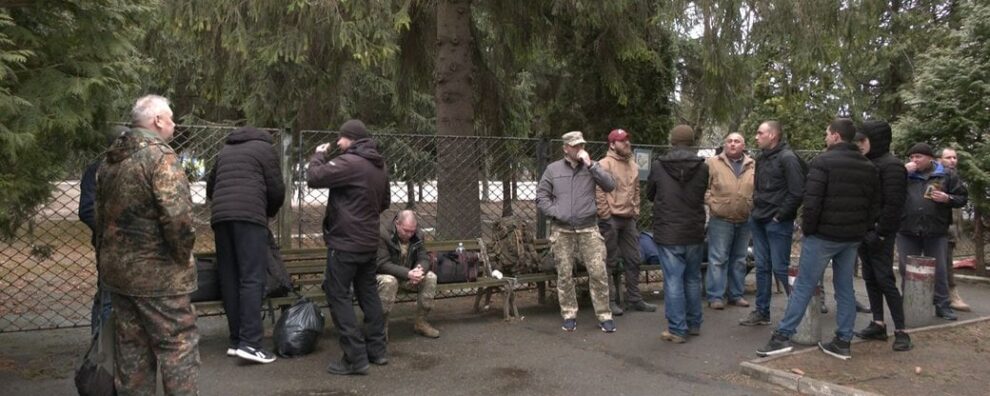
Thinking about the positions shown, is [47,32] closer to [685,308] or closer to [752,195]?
[685,308]

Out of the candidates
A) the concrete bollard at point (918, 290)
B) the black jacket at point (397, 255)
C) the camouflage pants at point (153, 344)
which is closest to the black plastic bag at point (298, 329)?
the black jacket at point (397, 255)

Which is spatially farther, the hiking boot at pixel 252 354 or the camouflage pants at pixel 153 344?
the hiking boot at pixel 252 354

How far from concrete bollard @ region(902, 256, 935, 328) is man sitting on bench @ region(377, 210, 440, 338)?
171 inches

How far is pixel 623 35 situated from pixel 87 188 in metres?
6.33

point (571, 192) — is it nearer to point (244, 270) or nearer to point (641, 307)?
point (641, 307)

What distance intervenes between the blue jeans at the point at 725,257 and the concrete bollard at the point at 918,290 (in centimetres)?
150

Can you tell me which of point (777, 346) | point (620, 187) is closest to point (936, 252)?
point (777, 346)

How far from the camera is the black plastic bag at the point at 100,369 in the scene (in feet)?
12.2

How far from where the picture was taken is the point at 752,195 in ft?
23.2

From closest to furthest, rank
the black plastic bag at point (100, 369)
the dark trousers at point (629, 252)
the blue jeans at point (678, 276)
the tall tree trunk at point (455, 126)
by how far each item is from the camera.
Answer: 1. the black plastic bag at point (100, 369)
2. the blue jeans at point (678, 276)
3. the dark trousers at point (629, 252)
4. the tall tree trunk at point (455, 126)

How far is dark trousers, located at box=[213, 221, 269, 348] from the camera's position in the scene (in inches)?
205

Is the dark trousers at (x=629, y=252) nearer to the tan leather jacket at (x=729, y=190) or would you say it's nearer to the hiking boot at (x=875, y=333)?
the tan leather jacket at (x=729, y=190)

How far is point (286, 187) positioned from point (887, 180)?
16.9 feet

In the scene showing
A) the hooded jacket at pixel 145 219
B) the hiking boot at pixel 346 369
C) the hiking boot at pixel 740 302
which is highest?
the hooded jacket at pixel 145 219
